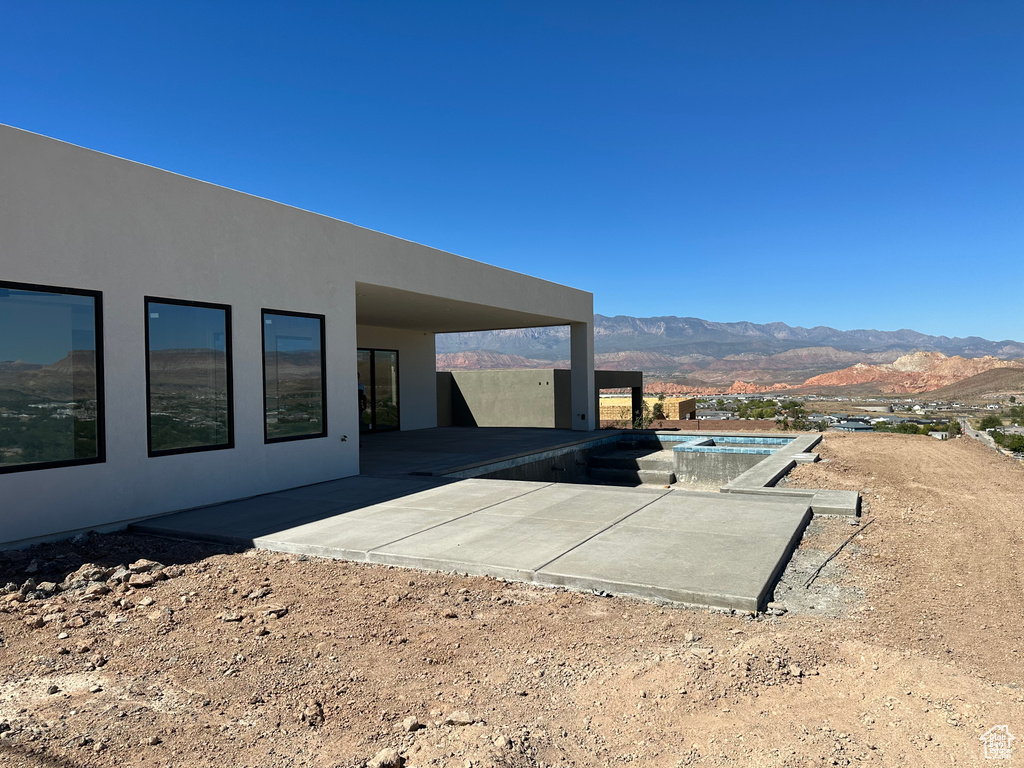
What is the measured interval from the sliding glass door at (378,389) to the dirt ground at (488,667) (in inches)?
414

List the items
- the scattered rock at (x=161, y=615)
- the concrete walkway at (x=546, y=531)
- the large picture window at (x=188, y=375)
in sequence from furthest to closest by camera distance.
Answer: the large picture window at (x=188, y=375) < the concrete walkway at (x=546, y=531) < the scattered rock at (x=161, y=615)

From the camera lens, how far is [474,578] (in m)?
4.48

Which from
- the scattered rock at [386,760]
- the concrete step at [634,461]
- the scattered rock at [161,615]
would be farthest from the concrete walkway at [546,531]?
the concrete step at [634,461]

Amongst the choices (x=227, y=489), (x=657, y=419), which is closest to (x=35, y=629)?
(x=227, y=489)

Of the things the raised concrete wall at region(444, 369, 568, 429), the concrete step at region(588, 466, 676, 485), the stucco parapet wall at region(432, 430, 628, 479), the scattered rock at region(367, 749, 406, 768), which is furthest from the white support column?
the scattered rock at region(367, 749, 406, 768)

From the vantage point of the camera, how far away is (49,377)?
225 inches

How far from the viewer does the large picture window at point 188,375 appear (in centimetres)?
652

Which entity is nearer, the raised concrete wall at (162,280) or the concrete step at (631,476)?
the raised concrete wall at (162,280)

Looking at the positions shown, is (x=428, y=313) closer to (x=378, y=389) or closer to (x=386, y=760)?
(x=378, y=389)

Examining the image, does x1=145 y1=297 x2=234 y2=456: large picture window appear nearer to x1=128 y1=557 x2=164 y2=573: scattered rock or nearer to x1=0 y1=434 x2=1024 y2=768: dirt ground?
x1=0 y1=434 x2=1024 y2=768: dirt ground

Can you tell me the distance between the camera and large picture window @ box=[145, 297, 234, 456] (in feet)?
21.4

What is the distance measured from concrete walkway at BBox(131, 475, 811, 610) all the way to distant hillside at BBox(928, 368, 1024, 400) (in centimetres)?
7757

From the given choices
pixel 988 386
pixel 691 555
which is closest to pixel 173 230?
pixel 691 555

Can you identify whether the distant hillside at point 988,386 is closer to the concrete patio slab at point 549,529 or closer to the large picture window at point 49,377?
the concrete patio slab at point 549,529
